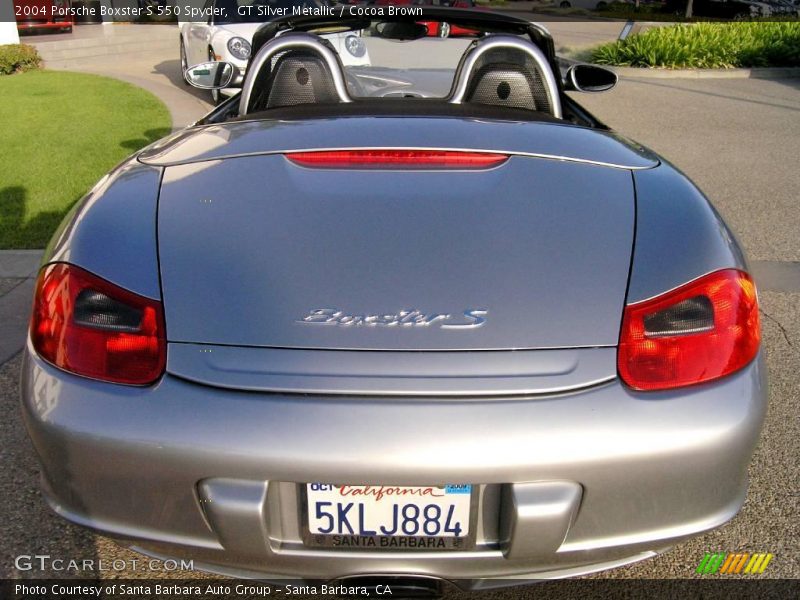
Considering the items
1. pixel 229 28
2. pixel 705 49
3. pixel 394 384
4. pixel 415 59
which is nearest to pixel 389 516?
pixel 394 384

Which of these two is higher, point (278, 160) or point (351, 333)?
point (278, 160)

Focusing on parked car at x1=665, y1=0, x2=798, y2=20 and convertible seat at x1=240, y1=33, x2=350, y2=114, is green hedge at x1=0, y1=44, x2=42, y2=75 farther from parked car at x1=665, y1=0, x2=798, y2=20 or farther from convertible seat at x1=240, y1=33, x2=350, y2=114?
parked car at x1=665, y1=0, x2=798, y2=20

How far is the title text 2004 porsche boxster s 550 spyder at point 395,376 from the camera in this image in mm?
1560

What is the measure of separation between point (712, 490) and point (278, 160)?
1.31 meters

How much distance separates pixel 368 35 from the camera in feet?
26.5

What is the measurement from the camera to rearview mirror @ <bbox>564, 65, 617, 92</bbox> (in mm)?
3600

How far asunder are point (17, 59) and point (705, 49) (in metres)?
11.9

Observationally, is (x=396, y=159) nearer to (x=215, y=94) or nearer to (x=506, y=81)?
(x=506, y=81)

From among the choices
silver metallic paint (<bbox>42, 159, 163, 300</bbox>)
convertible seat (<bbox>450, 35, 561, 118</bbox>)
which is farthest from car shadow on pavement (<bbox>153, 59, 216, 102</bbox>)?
silver metallic paint (<bbox>42, 159, 163, 300</bbox>)

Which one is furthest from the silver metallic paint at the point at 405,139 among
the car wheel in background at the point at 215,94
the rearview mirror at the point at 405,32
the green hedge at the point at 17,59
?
the green hedge at the point at 17,59

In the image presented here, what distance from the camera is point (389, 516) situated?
1.63 meters

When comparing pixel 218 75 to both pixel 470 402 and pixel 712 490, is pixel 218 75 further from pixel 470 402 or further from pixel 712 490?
pixel 712 490

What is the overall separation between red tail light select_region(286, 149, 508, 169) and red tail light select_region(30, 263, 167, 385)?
24.3 inches

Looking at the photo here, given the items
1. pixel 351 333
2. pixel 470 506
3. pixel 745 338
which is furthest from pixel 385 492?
pixel 745 338
